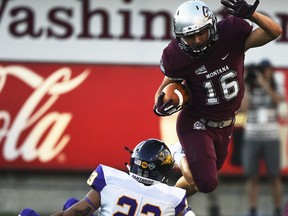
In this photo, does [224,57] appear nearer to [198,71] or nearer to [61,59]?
[198,71]

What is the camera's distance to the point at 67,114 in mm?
12281

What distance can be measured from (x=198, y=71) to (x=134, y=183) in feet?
4.13

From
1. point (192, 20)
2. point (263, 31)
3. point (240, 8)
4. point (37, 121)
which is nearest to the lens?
point (240, 8)

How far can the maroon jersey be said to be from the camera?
777cm

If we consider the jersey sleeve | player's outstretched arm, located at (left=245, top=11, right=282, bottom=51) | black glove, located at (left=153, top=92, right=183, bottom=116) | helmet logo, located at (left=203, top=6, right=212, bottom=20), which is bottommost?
the jersey sleeve

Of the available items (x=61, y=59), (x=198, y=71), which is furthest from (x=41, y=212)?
(x=198, y=71)

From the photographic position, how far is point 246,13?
7.32 metres

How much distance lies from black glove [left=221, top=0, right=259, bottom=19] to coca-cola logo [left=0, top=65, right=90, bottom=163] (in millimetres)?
5073

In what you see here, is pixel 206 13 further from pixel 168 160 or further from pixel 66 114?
pixel 66 114

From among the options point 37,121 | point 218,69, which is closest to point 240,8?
point 218,69

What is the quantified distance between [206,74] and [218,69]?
0.28 ft

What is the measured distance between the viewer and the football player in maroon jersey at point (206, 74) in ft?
24.7

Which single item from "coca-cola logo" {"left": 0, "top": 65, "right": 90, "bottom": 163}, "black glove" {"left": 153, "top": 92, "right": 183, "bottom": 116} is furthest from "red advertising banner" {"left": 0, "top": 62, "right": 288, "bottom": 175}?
"black glove" {"left": 153, "top": 92, "right": 183, "bottom": 116}

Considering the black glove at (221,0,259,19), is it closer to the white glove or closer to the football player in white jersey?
the football player in white jersey
